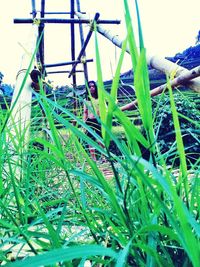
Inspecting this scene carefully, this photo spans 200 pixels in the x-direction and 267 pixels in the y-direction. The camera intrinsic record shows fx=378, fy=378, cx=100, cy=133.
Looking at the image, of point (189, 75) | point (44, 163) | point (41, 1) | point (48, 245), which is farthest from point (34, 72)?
point (41, 1)

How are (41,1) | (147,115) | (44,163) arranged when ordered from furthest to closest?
(41,1), (44,163), (147,115)

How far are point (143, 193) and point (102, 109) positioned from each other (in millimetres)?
90

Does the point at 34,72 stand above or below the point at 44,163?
above

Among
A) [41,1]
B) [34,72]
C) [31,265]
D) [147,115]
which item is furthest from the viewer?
[41,1]

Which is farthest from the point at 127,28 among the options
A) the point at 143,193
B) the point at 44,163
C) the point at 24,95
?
the point at 24,95

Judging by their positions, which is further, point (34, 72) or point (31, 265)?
point (34, 72)

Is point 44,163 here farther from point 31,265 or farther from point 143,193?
point 31,265

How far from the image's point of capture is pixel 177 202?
0.24 meters

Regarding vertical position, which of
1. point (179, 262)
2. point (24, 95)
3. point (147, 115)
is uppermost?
point (24, 95)

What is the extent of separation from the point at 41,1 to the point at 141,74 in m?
3.69

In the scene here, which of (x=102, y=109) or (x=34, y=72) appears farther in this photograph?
(x=34, y=72)

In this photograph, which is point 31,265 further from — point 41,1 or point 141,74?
point 41,1

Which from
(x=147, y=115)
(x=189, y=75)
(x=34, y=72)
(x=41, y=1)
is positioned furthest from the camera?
(x=41, y=1)

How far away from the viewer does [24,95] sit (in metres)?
1.44
